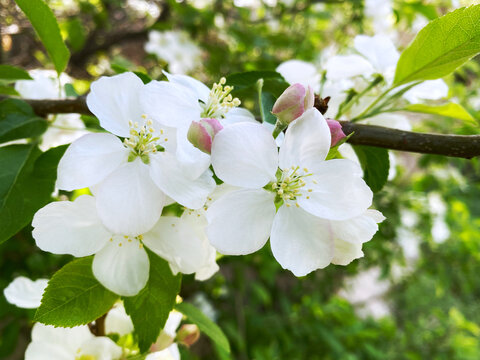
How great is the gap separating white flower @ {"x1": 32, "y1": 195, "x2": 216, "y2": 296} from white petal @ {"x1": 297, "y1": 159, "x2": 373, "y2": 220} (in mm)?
144

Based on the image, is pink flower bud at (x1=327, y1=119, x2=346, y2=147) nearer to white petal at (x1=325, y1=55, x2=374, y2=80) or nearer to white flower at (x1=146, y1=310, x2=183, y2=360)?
white petal at (x1=325, y1=55, x2=374, y2=80)

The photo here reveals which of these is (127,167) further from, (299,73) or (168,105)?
(299,73)

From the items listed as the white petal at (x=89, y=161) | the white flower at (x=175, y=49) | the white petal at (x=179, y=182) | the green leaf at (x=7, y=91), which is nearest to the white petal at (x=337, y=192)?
the white petal at (x=179, y=182)

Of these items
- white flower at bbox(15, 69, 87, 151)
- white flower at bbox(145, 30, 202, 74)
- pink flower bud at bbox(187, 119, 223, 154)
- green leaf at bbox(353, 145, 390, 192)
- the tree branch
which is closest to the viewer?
pink flower bud at bbox(187, 119, 223, 154)

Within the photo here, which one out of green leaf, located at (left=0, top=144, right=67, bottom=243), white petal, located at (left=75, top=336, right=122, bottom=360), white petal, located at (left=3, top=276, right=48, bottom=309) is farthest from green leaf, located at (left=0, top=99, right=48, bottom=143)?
white petal, located at (left=75, top=336, right=122, bottom=360)

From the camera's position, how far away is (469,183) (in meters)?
2.25

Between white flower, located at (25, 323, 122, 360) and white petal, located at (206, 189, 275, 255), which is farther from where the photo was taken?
white flower, located at (25, 323, 122, 360)

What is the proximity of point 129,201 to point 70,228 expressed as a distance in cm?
9

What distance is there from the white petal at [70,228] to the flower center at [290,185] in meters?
0.20

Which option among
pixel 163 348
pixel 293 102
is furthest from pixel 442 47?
pixel 163 348

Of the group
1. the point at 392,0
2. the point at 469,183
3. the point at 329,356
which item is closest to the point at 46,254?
the point at 329,356

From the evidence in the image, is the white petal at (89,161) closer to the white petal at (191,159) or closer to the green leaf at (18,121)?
the white petal at (191,159)

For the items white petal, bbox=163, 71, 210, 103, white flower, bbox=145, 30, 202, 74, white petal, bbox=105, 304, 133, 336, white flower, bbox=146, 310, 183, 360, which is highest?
white petal, bbox=163, 71, 210, 103

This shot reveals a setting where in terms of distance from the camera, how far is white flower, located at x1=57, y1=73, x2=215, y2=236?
16.9 inches
